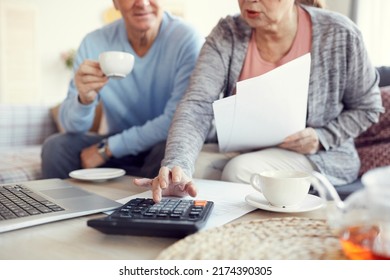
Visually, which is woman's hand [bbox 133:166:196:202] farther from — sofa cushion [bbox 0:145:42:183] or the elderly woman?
sofa cushion [bbox 0:145:42:183]

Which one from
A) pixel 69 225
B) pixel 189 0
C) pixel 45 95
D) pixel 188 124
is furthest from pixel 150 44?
pixel 189 0

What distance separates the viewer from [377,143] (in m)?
1.41

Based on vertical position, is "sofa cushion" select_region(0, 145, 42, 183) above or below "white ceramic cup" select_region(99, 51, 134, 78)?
below

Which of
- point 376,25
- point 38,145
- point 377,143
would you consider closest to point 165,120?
point 377,143

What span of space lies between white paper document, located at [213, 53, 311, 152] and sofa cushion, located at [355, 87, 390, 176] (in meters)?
0.40

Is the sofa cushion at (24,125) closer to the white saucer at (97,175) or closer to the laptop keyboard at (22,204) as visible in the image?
the white saucer at (97,175)

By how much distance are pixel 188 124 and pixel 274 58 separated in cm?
37

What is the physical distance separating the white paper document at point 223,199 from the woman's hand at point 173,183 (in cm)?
4

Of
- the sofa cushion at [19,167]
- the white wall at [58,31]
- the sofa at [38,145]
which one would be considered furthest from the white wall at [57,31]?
the sofa cushion at [19,167]

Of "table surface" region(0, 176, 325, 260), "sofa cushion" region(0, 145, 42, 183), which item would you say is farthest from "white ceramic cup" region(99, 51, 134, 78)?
"sofa cushion" region(0, 145, 42, 183)

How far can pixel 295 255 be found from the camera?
1.72ft

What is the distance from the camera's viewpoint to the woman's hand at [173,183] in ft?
2.57

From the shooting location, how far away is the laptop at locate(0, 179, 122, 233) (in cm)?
68
